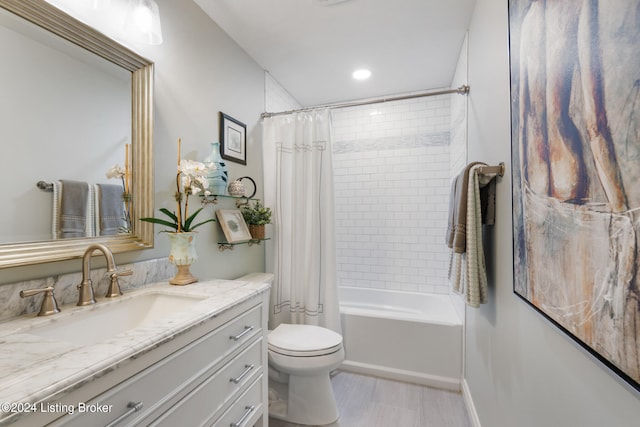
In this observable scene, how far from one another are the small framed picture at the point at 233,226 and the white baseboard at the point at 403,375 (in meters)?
1.35

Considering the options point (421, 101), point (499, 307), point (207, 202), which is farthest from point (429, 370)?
point (421, 101)

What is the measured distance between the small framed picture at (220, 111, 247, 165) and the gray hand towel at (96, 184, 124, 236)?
76 cm

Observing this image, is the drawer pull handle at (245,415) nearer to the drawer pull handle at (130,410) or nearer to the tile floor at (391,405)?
the drawer pull handle at (130,410)

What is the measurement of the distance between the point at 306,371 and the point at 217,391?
744 mm

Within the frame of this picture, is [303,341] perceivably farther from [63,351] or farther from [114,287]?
[63,351]

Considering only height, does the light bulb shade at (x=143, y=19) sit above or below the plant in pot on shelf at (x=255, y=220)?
above

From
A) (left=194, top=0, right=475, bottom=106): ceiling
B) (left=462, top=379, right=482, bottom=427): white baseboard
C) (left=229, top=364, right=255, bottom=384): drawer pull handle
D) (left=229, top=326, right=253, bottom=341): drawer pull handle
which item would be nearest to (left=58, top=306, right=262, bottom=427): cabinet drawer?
(left=229, top=326, right=253, bottom=341): drawer pull handle

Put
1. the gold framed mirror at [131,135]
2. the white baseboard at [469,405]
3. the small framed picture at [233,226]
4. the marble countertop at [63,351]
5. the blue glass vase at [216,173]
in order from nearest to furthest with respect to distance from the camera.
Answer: the marble countertop at [63,351] → the gold framed mirror at [131,135] → the white baseboard at [469,405] → the blue glass vase at [216,173] → the small framed picture at [233,226]

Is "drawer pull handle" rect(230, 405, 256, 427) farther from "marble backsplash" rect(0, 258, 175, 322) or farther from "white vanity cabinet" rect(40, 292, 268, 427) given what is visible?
"marble backsplash" rect(0, 258, 175, 322)

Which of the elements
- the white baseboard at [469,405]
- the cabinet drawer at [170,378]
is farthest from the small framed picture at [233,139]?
the white baseboard at [469,405]

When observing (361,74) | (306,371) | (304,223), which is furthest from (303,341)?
(361,74)

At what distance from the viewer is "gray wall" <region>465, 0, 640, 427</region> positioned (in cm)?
58

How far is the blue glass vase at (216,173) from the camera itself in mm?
1721

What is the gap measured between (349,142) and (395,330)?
2.07m
